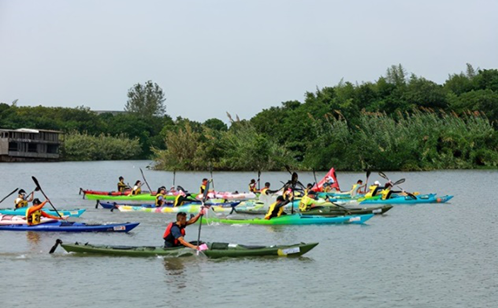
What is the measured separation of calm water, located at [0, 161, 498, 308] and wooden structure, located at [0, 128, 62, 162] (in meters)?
58.7

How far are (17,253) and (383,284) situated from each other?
369 inches

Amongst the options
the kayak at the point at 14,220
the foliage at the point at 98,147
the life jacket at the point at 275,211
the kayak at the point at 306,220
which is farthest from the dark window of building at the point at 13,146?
the life jacket at the point at 275,211

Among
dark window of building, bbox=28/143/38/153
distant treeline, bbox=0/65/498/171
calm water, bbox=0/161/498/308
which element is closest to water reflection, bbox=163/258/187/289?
calm water, bbox=0/161/498/308

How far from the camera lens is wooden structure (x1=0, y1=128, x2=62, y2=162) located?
7956 centimetres

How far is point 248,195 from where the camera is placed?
32.2 metres

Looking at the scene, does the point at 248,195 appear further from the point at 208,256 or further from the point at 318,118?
the point at 318,118

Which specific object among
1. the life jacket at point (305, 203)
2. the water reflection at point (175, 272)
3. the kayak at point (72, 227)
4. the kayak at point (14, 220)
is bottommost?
the water reflection at point (175, 272)

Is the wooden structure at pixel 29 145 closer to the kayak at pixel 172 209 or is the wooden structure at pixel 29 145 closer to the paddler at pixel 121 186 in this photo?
the paddler at pixel 121 186

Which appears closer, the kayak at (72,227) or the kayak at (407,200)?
the kayak at (72,227)

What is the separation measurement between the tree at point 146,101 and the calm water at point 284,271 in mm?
102077

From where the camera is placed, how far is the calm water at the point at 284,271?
1406cm

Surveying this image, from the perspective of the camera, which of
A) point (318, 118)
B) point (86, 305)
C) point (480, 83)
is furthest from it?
point (480, 83)

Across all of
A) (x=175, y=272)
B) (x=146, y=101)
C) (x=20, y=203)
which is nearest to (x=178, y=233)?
(x=175, y=272)

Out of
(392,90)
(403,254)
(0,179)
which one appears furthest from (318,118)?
(403,254)
